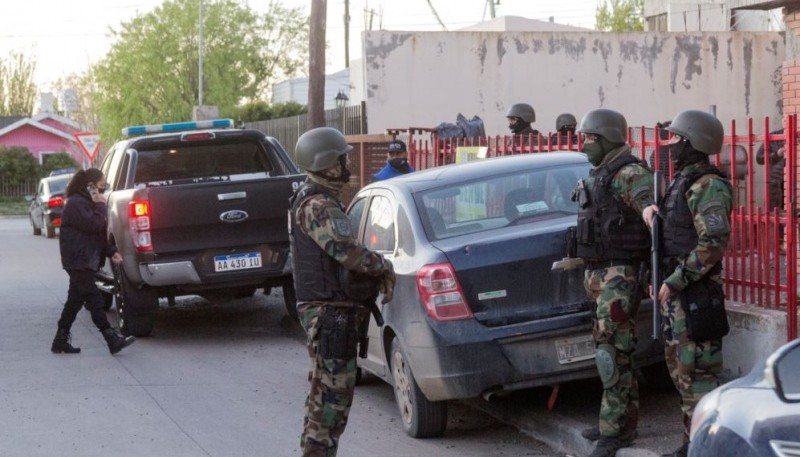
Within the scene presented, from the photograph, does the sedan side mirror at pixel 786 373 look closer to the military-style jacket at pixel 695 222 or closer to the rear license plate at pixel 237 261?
the military-style jacket at pixel 695 222

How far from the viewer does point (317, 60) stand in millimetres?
19625

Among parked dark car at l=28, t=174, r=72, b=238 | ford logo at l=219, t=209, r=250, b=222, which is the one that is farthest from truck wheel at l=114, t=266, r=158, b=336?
parked dark car at l=28, t=174, r=72, b=238

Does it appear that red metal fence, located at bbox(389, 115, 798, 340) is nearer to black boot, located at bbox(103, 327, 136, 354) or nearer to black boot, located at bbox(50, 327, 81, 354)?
black boot, located at bbox(103, 327, 136, 354)

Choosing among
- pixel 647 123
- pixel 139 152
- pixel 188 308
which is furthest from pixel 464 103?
pixel 139 152

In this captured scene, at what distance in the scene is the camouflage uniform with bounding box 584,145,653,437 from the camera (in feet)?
22.1

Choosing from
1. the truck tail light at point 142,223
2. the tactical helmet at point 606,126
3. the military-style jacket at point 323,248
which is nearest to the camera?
the military-style jacket at point 323,248

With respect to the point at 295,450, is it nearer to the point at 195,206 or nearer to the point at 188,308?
the point at 195,206

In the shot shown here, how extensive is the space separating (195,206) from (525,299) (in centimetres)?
524

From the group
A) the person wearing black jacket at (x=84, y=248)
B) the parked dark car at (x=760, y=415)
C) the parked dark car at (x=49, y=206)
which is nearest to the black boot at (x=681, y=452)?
the parked dark car at (x=760, y=415)

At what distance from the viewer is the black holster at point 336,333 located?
6.19m

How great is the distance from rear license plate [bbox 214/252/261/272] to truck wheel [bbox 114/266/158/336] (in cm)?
80

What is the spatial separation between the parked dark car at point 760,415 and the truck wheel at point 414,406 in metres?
3.74

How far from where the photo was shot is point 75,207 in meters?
11.4

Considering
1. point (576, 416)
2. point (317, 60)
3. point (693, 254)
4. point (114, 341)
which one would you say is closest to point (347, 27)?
point (317, 60)
